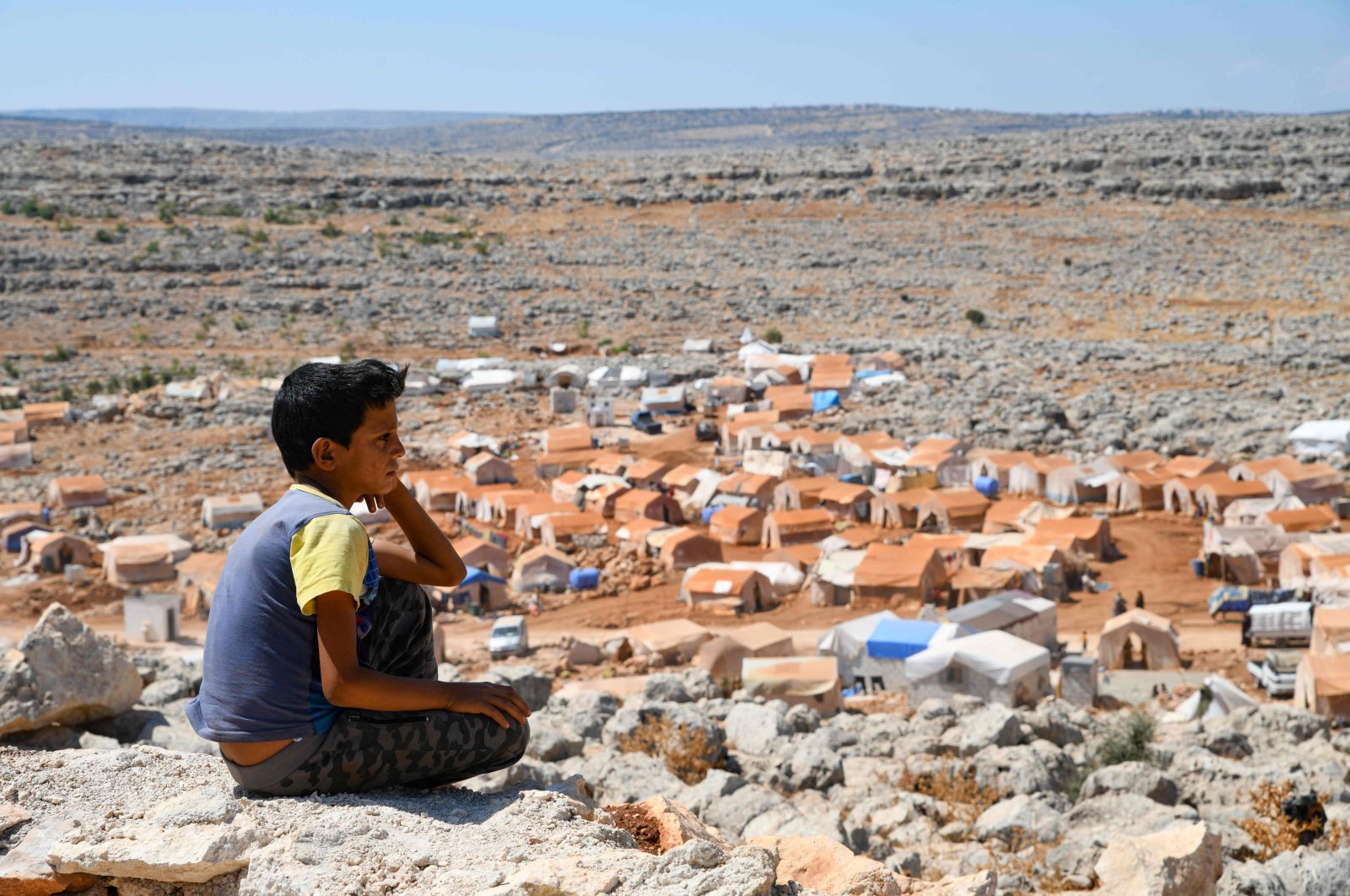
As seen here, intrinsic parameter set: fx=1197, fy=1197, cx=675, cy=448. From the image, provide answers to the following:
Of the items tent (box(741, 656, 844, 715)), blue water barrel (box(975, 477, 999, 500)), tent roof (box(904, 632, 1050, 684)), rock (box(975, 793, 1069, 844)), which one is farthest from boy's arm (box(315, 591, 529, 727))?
blue water barrel (box(975, 477, 999, 500))

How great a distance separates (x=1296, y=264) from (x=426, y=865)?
5083cm

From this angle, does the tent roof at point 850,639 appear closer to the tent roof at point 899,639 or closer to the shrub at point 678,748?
the tent roof at point 899,639

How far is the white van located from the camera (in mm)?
17359

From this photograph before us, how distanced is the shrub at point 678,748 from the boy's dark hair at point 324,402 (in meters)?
4.34

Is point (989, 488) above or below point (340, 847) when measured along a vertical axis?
below

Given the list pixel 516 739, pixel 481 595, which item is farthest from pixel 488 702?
pixel 481 595

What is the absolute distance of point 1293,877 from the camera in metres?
4.65

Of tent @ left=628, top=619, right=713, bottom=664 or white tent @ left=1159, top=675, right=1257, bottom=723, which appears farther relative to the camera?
tent @ left=628, top=619, right=713, bottom=664

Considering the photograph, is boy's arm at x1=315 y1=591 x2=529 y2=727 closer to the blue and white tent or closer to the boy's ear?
the boy's ear

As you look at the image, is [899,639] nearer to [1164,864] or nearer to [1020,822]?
[1020,822]

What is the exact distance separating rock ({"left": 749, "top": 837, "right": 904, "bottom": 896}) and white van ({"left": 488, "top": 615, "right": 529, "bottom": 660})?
1446 centimetres

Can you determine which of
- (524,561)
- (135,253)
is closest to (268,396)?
(524,561)

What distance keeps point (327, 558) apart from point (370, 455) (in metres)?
0.36

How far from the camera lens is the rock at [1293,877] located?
14.8 ft
